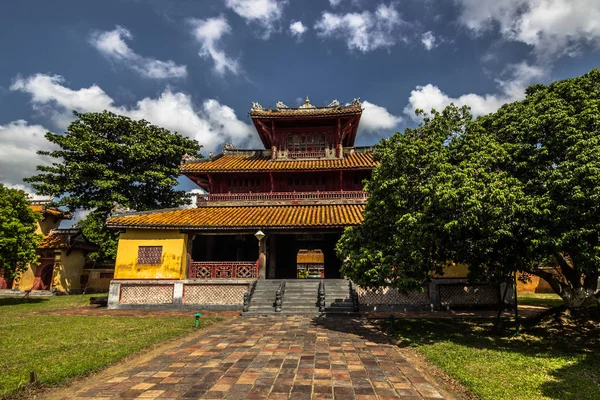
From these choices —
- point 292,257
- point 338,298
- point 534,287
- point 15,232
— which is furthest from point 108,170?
point 534,287

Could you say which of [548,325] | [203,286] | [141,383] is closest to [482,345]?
[548,325]

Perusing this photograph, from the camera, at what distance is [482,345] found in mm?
8008

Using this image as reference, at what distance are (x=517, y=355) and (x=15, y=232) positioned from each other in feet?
70.6

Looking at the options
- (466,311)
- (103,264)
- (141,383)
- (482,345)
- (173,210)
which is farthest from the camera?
(103,264)

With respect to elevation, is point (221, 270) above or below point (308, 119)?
below

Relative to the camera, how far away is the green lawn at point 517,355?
16.9 ft

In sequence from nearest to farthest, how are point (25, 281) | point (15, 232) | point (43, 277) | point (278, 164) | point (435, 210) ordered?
point (435, 210) < point (15, 232) < point (278, 164) < point (25, 281) < point (43, 277)

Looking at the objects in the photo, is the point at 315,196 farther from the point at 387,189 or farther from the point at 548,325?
the point at 548,325

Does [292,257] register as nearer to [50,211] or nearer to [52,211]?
[50,211]

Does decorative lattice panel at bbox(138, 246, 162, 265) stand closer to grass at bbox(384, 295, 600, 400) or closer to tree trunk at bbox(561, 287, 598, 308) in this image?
grass at bbox(384, 295, 600, 400)

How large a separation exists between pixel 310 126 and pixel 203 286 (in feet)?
41.7

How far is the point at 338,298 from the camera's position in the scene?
14625 millimetres

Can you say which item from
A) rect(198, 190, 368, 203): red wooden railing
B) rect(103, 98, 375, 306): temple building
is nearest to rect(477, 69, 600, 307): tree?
rect(103, 98, 375, 306): temple building

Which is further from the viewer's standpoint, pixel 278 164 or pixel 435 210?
pixel 278 164
